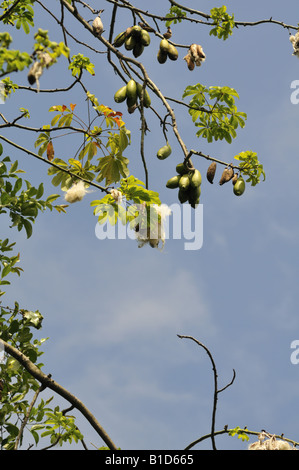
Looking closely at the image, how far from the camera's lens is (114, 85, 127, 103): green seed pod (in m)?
3.52

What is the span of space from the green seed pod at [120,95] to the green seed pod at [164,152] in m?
0.39

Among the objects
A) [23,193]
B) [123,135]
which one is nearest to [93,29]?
[123,135]

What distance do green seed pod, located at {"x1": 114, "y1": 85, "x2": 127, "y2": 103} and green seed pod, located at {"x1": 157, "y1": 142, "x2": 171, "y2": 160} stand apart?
388 mm

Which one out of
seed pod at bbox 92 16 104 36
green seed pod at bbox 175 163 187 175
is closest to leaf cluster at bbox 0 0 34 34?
seed pod at bbox 92 16 104 36

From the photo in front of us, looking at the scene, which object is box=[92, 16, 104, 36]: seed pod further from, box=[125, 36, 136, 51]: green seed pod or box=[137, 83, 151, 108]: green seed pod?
box=[137, 83, 151, 108]: green seed pod

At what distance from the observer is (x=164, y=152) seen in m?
3.38

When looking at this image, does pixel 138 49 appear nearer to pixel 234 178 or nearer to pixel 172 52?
pixel 172 52

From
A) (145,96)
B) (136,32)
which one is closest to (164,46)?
(136,32)

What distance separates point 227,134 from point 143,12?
1.71 meters

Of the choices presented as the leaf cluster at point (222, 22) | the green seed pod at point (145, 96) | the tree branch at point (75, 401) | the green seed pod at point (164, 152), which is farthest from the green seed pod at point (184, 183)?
the leaf cluster at point (222, 22)

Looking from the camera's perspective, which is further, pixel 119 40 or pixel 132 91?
pixel 119 40

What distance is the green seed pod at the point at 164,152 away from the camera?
11.1 ft

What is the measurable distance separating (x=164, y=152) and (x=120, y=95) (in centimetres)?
43

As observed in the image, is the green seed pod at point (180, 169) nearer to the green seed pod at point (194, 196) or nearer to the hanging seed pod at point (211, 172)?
the green seed pod at point (194, 196)
